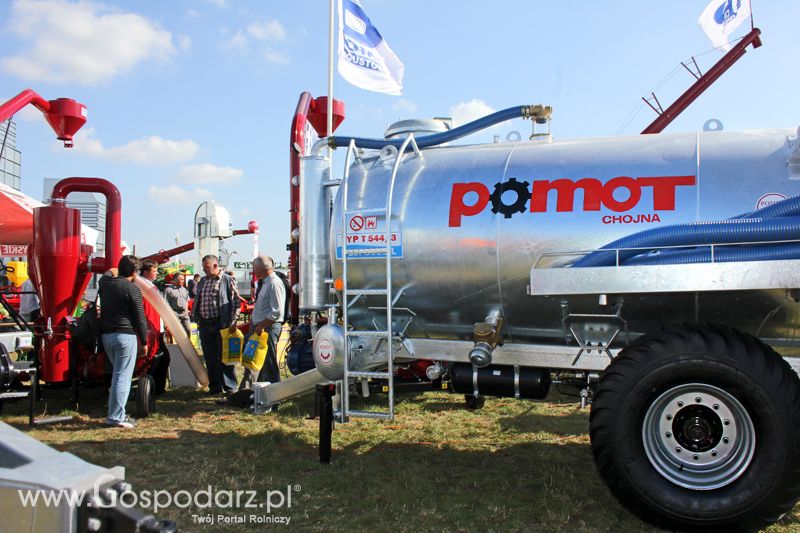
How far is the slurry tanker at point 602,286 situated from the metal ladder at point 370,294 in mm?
25

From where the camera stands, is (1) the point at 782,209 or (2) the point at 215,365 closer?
(1) the point at 782,209

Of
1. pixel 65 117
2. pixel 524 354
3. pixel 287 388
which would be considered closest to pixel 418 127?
pixel 524 354

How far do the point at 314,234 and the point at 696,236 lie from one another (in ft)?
10.7

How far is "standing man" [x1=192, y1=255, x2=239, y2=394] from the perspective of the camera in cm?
859

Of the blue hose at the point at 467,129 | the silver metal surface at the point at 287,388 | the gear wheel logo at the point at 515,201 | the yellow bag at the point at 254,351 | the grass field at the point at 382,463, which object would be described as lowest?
the grass field at the point at 382,463

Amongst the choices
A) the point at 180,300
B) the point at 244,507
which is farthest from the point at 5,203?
the point at 244,507

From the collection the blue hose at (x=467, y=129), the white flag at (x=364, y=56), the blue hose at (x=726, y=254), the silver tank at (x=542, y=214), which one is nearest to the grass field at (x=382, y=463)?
the silver tank at (x=542, y=214)

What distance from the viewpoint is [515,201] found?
4.88 meters

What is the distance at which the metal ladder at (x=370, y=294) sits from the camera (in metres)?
5.22

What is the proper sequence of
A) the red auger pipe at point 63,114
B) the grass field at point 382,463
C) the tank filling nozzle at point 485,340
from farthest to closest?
the red auger pipe at point 63,114, the tank filling nozzle at point 485,340, the grass field at point 382,463

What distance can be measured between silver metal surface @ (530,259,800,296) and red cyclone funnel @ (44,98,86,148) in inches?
338

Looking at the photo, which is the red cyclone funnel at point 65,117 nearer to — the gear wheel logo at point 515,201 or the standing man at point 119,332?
the standing man at point 119,332

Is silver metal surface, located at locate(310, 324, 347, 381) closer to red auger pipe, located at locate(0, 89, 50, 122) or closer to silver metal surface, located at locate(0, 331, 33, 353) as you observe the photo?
silver metal surface, located at locate(0, 331, 33, 353)

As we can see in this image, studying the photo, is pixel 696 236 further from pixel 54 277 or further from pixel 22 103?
pixel 22 103
